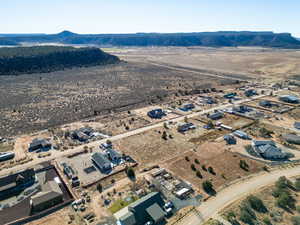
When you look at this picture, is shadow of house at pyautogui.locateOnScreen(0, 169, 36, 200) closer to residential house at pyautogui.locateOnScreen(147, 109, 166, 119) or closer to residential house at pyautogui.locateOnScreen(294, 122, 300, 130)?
residential house at pyautogui.locateOnScreen(147, 109, 166, 119)

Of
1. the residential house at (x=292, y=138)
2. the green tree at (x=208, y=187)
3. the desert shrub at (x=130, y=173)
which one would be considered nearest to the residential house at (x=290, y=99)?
the residential house at (x=292, y=138)

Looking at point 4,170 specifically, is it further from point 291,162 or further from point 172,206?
point 291,162

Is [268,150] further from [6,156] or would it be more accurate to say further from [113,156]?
[6,156]

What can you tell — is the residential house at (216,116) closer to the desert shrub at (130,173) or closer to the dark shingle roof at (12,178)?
the desert shrub at (130,173)

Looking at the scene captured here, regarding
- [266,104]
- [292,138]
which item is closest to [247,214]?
[292,138]

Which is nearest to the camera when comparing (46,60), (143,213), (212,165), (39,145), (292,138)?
(143,213)

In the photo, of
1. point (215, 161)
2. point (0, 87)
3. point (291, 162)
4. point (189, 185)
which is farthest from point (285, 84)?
point (0, 87)
